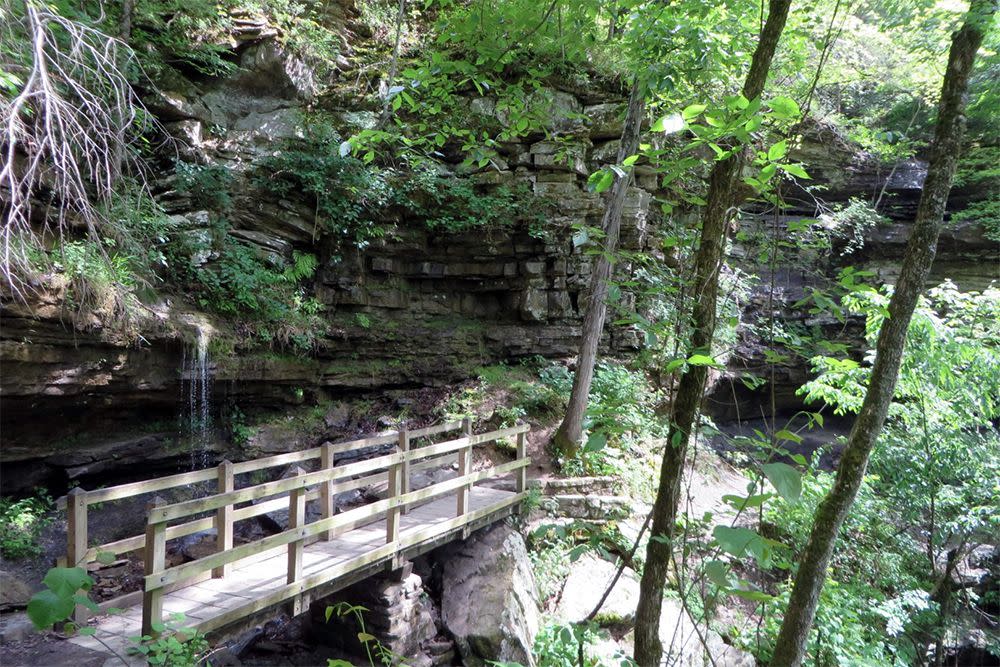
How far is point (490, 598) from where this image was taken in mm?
5898

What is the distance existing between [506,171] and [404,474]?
7.16 m

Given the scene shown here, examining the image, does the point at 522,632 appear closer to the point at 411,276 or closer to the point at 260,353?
the point at 260,353

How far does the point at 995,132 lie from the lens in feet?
39.4

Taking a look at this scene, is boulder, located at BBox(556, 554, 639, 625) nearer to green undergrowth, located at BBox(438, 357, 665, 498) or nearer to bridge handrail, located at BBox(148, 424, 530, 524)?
green undergrowth, located at BBox(438, 357, 665, 498)

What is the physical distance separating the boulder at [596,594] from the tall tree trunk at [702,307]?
151 inches

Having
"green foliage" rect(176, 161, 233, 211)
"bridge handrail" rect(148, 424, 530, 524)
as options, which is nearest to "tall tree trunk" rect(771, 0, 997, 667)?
"bridge handrail" rect(148, 424, 530, 524)

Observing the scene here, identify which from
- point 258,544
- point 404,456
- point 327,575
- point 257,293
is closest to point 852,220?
point 404,456

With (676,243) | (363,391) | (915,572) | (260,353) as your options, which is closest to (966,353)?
(915,572)

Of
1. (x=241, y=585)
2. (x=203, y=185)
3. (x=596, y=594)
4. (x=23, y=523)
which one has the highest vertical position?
(x=203, y=185)

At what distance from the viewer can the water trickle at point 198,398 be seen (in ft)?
26.7

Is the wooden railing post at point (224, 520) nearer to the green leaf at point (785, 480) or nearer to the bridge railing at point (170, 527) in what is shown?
the bridge railing at point (170, 527)

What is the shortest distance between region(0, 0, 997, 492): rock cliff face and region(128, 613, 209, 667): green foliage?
506 centimetres

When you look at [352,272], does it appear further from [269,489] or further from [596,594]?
[596,594]

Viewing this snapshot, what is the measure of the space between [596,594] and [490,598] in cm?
158
